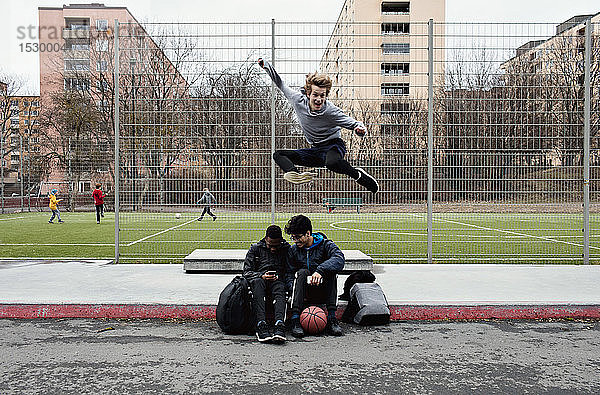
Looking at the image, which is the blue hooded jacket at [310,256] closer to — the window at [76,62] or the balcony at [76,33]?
the window at [76,62]

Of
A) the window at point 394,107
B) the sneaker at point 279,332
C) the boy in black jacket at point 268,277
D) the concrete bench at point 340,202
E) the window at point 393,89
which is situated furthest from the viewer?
the concrete bench at point 340,202

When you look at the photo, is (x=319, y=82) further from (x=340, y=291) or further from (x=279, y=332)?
(x=340, y=291)

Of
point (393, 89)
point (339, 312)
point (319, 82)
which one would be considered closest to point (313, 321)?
point (339, 312)

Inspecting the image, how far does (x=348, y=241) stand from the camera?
16.9 m

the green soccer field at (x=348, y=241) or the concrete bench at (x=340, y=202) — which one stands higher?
the concrete bench at (x=340, y=202)

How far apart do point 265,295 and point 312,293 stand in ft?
2.29

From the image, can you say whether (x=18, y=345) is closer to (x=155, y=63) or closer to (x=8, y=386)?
(x=8, y=386)

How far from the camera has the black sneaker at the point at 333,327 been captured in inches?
267

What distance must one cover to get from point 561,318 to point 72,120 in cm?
4162

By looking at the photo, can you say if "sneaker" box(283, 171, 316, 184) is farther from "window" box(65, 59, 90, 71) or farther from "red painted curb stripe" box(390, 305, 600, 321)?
"window" box(65, 59, 90, 71)

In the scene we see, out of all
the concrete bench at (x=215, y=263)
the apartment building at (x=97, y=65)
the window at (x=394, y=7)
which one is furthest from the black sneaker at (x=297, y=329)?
the window at (x=394, y=7)

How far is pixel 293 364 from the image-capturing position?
560cm

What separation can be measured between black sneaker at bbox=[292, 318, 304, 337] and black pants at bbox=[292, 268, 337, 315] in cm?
11

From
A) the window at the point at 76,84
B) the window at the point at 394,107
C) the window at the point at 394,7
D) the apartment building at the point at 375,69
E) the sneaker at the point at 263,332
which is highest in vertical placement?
the window at the point at 394,7
